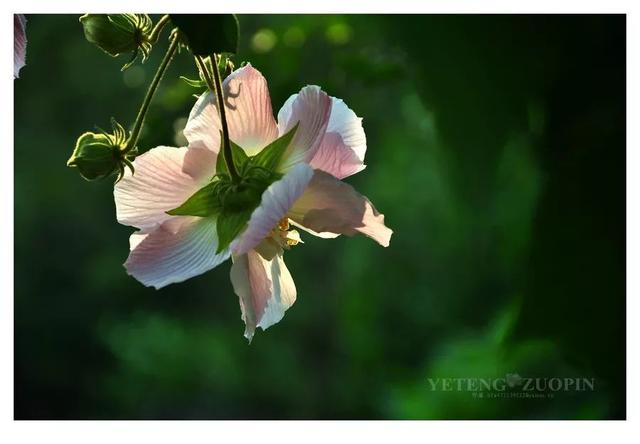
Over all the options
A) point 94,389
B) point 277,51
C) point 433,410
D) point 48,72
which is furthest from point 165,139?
point 94,389

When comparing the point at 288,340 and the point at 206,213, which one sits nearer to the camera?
the point at 206,213

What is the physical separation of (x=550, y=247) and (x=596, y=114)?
0.13 m

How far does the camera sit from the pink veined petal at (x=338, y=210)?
0.35 metres

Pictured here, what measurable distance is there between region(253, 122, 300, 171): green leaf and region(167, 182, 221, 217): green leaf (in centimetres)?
2

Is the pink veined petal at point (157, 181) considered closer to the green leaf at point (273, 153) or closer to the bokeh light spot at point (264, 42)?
the green leaf at point (273, 153)

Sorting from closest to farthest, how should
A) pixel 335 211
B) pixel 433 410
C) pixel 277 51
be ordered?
pixel 335 211 → pixel 277 51 → pixel 433 410

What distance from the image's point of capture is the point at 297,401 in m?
3.42

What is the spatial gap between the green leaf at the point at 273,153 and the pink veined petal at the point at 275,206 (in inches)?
2.0

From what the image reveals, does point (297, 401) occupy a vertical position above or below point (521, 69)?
below

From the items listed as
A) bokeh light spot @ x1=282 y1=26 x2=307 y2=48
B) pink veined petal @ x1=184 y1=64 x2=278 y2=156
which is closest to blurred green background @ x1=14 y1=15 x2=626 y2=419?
bokeh light spot @ x1=282 y1=26 x2=307 y2=48

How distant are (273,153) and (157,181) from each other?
0.05 meters

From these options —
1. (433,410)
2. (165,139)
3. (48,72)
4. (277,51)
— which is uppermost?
(48,72)

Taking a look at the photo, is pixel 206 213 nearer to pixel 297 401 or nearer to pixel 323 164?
pixel 323 164

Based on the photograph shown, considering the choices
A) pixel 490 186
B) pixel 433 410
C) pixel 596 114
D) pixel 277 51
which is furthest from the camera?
pixel 433 410
